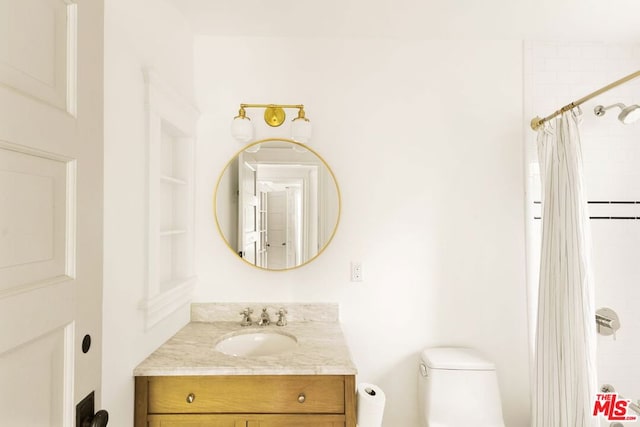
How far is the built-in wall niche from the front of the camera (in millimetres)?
1378

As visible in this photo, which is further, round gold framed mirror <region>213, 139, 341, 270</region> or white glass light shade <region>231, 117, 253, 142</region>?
round gold framed mirror <region>213, 139, 341, 270</region>

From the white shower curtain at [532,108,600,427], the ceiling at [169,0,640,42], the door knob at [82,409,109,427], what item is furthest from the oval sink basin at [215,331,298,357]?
the ceiling at [169,0,640,42]

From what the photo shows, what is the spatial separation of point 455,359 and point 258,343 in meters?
1.01

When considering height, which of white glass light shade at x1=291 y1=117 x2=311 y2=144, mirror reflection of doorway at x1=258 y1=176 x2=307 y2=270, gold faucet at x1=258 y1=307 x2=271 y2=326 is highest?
white glass light shade at x1=291 y1=117 x2=311 y2=144

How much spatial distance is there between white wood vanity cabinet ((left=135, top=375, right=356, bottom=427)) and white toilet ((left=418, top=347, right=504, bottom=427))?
56 centimetres

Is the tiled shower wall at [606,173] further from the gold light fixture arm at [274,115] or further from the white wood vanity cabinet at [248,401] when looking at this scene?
the gold light fixture arm at [274,115]

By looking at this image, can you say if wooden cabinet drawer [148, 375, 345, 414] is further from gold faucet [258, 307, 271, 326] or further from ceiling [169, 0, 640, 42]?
ceiling [169, 0, 640, 42]

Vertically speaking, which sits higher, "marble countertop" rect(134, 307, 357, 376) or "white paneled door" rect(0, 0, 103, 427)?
"white paneled door" rect(0, 0, 103, 427)

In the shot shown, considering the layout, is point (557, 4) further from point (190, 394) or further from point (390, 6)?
point (190, 394)

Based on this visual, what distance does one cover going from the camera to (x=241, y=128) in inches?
70.4

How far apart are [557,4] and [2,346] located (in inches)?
91.9

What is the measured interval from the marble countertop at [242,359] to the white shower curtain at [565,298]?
918 mm

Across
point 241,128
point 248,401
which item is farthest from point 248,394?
point 241,128

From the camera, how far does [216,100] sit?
1918mm
